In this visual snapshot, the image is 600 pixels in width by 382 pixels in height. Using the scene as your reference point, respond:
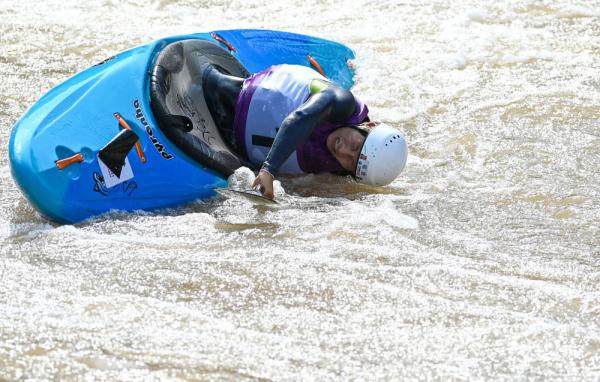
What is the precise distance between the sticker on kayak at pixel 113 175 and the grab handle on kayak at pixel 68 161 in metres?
0.09

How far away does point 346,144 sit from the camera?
4.46 m

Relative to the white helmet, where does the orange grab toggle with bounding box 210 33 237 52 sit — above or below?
above

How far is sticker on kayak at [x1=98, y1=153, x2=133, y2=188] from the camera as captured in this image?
13.3 feet

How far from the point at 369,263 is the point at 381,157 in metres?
0.89

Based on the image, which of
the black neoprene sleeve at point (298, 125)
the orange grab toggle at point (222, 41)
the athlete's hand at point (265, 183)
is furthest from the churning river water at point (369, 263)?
the orange grab toggle at point (222, 41)

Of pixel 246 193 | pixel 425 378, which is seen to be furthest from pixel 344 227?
pixel 425 378

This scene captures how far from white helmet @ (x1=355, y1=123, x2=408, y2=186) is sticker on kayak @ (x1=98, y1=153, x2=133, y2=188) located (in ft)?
3.67

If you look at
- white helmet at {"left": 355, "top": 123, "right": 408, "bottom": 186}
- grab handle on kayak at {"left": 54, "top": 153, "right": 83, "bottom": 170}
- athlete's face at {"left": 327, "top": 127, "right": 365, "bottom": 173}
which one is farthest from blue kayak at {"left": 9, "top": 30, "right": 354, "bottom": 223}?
white helmet at {"left": 355, "top": 123, "right": 408, "bottom": 186}

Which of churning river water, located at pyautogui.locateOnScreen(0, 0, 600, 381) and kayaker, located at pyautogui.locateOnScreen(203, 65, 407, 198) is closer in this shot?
churning river water, located at pyautogui.locateOnScreen(0, 0, 600, 381)

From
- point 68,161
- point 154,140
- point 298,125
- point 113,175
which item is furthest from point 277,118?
point 68,161

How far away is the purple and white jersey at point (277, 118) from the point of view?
450 centimetres

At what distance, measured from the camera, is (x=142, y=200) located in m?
4.12

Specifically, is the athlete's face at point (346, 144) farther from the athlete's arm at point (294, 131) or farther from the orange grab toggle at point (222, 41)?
the orange grab toggle at point (222, 41)

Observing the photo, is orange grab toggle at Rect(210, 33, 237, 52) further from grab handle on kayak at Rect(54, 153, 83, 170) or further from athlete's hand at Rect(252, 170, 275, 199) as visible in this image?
grab handle on kayak at Rect(54, 153, 83, 170)
